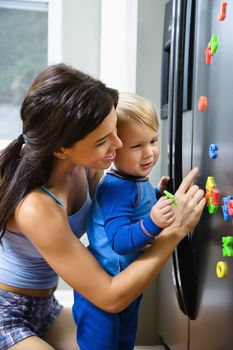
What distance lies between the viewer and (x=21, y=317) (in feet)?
3.82

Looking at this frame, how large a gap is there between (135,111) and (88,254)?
36 cm

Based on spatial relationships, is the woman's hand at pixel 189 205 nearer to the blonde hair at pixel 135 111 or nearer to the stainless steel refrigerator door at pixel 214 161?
the stainless steel refrigerator door at pixel 214 161

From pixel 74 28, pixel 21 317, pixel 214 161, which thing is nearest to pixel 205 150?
pixel 214 161

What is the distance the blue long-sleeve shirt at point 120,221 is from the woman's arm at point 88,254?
57mm

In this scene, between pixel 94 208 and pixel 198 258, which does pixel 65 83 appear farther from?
pixel 198 258

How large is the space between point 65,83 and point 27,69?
146cm

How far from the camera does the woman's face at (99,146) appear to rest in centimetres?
94

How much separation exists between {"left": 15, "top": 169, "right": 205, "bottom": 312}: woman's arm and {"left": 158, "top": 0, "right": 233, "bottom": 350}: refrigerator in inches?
2.8

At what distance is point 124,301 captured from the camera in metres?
1.02

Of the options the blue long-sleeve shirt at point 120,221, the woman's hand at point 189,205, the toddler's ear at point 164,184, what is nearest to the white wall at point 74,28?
the toddler's ear at point 164,184

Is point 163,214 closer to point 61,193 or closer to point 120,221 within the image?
point 120,221

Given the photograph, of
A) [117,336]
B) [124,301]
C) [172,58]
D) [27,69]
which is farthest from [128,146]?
[27,69]

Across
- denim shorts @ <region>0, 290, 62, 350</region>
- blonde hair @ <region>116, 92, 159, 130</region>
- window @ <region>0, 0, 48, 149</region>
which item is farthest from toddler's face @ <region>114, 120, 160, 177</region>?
window @ <region>0, 0, 48, 149</region>

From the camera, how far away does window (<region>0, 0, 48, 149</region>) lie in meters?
2.27
